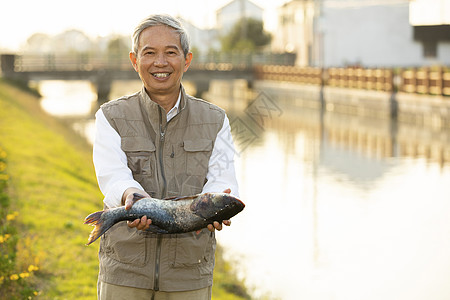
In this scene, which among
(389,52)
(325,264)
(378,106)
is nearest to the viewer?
(325,264)

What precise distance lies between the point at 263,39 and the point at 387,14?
21174mm

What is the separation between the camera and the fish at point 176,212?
2650 millimetres

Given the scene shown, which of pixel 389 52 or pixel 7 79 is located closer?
pixel 7 79

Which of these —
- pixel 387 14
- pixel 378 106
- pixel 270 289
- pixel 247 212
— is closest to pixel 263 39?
pixel 387 14

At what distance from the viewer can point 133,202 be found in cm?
263

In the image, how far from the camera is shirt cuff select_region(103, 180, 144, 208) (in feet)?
8.81

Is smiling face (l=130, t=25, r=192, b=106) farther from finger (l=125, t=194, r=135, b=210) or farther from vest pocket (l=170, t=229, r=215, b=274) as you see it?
vest pocket (l=170, t=229, r=215, b=274)

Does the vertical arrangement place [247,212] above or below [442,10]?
below

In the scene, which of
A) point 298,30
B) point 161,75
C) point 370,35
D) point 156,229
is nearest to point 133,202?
point 156,229

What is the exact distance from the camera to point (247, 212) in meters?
12.0

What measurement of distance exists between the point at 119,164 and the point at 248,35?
64.8m

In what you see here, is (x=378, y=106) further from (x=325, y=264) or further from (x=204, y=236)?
(x=204, y=236)

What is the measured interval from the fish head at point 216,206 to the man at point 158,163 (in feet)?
0.27

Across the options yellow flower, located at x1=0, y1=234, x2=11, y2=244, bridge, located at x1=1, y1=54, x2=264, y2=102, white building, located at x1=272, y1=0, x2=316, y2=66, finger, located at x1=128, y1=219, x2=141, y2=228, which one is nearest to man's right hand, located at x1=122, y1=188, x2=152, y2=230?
finger, located at x1=128, y1=219, x2=141, y2=228
